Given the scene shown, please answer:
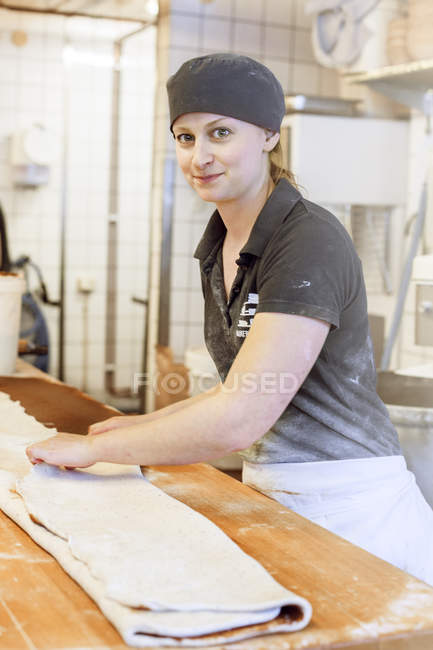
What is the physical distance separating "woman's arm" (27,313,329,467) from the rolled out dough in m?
0.09

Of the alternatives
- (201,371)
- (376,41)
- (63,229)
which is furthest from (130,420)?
(63,229)

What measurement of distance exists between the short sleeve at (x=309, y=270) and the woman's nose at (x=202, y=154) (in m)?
0.16

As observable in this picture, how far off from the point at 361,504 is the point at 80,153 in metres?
4.41

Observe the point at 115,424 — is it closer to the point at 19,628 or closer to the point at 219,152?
the point at 219,152

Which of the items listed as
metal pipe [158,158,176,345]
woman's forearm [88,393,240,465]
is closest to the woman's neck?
woman's forearm [88,393,240,465]

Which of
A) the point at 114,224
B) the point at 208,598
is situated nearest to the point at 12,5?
the point at 114,224

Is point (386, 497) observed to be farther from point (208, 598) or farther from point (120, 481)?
point (208, 598)

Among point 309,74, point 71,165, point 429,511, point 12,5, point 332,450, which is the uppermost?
point 12,5

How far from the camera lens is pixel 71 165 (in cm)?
532

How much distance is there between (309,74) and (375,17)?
103cm

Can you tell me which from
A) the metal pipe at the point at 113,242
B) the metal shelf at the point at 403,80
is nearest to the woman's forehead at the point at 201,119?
the metal shelf at the point at 403,80

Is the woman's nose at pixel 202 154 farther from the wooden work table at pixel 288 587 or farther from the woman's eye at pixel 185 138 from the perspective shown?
the wooden work table at pixel 288 587

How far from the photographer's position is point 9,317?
2297 millimetres

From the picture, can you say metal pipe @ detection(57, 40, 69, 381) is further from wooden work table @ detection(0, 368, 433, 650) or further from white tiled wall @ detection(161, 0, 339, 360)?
wooden work table @ detection(0, 368, 433, 650)
